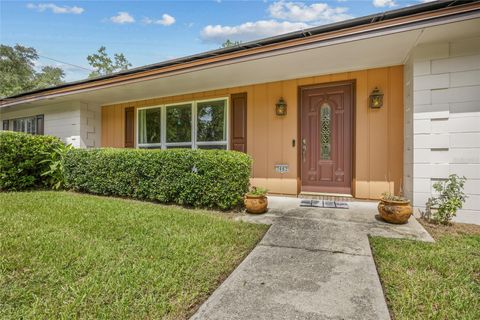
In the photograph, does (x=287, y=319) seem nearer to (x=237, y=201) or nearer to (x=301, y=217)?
(x=301, y=217)

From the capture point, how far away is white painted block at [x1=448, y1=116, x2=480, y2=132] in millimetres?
3369

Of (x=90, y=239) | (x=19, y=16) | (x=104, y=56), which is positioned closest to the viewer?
(x=90, y=239)

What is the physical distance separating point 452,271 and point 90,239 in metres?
3.33

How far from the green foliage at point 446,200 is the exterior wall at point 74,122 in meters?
8.15

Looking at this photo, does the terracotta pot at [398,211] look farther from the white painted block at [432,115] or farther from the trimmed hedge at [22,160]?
the trimmed hedge at [22,160]

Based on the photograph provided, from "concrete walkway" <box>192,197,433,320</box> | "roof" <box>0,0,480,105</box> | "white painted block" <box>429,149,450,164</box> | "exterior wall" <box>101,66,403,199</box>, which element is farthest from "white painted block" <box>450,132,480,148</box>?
"roof" <box>0,0,480,105</box>

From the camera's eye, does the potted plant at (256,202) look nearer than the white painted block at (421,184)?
No

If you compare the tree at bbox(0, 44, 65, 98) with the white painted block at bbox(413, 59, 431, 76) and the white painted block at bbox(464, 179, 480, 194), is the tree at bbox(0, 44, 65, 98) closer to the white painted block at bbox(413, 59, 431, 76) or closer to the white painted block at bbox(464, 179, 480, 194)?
the white painted block at bbox(413, 59, 431, 76)

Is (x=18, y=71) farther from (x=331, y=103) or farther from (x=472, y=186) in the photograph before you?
(x=472, y=186)

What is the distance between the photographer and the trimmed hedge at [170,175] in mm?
3998

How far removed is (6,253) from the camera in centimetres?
223

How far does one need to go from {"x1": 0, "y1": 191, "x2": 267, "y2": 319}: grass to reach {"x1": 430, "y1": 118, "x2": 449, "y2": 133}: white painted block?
9.32ft

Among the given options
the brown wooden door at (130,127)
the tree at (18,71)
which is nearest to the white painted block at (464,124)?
the brown wooden door at (130,127)

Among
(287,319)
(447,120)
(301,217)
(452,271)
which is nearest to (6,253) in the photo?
(287,319)
